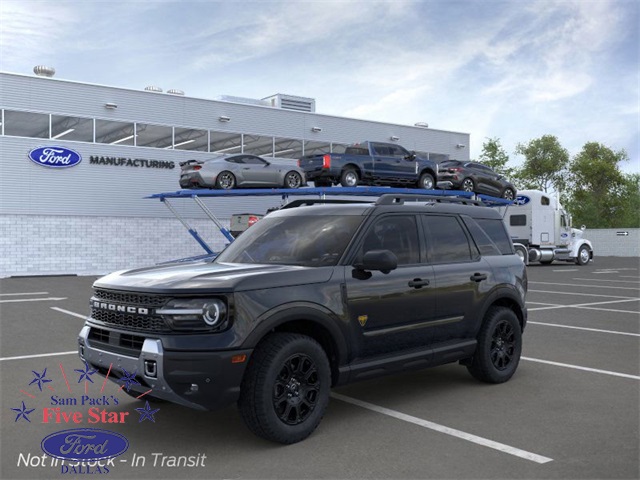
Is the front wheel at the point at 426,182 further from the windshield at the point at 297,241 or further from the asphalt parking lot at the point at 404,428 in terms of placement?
the windshield at the point at 297,241

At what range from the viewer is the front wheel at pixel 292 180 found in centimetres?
2541

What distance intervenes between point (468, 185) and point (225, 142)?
12.4m

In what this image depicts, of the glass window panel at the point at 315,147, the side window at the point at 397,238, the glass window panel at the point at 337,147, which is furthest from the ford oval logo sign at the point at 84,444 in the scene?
the glass window panel at the point at 337,147

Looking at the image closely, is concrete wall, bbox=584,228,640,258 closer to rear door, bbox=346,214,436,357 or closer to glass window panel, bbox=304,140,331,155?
glass window panel, bbox=304,140,331,155

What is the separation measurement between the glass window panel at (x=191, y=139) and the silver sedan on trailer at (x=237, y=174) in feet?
19.8

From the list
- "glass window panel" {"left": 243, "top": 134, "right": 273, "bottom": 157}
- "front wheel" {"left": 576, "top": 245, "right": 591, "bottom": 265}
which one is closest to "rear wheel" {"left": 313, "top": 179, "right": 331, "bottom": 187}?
"glass window panel" {"left": 243, "top": 134, "right": 273, "bottom": 157}

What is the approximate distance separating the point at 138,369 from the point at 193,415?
121 cm

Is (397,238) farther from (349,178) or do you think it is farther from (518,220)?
(518,220)

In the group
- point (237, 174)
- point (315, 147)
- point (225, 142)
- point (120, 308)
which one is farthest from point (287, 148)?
point (120, 308)

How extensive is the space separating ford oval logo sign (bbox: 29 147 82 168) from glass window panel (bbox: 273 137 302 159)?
1005 cm

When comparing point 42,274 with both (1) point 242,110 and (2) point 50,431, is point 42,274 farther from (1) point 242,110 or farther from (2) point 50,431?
(2) point 50,431

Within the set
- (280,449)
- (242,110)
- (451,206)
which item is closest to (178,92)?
(242,110)

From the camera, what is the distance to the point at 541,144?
76188 mm

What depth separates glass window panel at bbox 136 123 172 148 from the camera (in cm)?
2977
